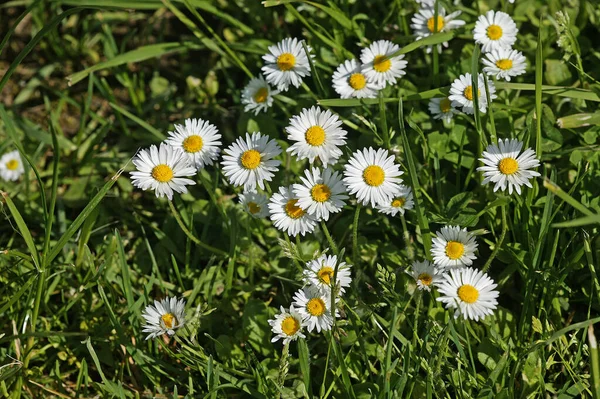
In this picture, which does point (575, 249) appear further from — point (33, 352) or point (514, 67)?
point (33, 352)

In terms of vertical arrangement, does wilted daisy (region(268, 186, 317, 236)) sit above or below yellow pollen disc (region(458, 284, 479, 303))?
above

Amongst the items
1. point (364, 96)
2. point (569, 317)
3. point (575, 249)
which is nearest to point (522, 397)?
point (569, 317)

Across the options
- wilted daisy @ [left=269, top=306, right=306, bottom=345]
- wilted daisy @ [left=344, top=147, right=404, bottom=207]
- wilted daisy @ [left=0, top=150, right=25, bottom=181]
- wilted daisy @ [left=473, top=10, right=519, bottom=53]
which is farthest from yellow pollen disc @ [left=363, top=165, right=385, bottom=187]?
wilted daisy @ [left=0, top=150, right=25, bottom=181]

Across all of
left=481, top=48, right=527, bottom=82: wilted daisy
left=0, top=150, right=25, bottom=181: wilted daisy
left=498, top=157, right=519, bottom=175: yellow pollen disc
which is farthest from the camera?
left=0, top=150, right=25, bottom=181: wilted daisy

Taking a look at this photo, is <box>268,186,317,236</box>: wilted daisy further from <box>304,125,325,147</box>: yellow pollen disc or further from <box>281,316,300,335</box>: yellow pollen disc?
<box>281,316,300,335</box>: yellow pollen disc

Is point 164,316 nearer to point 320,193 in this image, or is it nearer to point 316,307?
point 316,307

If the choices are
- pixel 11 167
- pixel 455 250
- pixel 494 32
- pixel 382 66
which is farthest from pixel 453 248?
pixel 11 167
